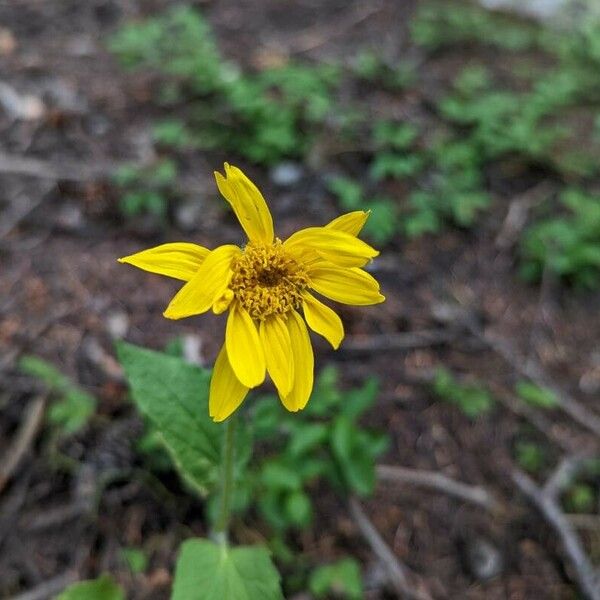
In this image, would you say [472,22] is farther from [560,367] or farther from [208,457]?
[208,457]

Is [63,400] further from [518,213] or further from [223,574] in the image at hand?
[518,213]

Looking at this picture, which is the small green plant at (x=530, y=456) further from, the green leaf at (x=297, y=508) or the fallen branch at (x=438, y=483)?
the green leaf at (x=297, y=508)

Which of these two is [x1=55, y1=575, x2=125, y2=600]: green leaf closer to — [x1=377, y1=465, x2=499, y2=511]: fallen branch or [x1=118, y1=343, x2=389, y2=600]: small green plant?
[x1=118, y1=343, x2=389, y2=600]: small green plant

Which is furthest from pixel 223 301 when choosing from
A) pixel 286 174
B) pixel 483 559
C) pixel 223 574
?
pixel 286 174

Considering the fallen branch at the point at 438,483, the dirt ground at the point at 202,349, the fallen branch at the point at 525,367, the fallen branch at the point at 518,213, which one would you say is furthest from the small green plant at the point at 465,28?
the fallen branch at the point at 438,483

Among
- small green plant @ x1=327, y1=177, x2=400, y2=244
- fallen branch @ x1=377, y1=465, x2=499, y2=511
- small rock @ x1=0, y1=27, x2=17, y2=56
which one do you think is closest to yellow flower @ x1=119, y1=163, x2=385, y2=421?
fallen branch @ x1=377, y1=465, x2=499, y2=511

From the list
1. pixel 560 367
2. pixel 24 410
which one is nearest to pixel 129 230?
pixel 24 410
